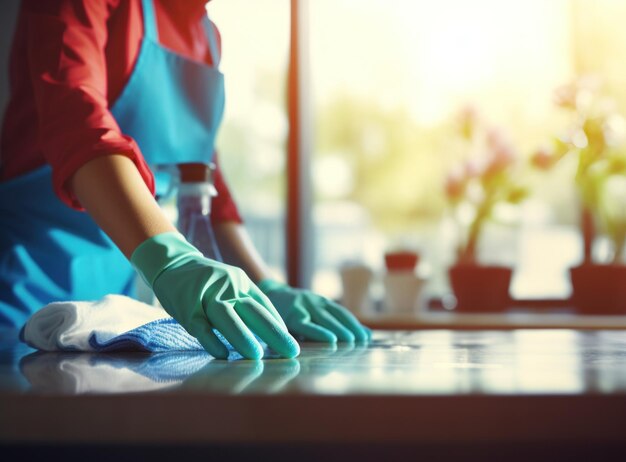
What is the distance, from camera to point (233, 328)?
0.64 meters

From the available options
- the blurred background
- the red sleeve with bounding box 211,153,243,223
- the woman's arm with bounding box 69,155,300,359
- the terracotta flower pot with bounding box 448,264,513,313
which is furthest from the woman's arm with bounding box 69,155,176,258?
the terracotta flower pot with bounding box 448,264,513,313

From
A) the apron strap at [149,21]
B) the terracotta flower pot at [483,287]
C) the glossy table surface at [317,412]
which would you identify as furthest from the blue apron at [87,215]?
the terracotta flower pot at [483,287]

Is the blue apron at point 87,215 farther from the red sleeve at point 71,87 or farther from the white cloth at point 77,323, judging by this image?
the white cloth at point 77,323

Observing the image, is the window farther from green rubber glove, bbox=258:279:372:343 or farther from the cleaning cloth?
the cleaning cloth

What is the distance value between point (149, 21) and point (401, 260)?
1.37 meters

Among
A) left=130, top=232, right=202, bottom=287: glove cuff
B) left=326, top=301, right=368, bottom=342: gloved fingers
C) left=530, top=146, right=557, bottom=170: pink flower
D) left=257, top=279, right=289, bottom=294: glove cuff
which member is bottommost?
left=326, top=301, right=368, bottom=342: gloved fingers

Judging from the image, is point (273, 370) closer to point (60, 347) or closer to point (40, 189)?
point (60, 347)

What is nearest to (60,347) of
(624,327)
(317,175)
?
(624,327)

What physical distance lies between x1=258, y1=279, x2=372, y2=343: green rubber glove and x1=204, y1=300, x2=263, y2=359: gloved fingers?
0.77 ft

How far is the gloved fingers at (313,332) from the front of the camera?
89cm

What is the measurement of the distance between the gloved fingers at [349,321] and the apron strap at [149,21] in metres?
0.56

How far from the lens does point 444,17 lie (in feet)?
9.73

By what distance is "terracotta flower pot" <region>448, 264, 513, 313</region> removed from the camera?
2268 millimetres

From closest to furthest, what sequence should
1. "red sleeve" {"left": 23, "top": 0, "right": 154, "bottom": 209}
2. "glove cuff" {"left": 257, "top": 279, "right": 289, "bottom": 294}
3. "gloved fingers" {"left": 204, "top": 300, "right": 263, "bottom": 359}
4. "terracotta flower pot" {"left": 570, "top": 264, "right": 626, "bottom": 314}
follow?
"gloved fingers" {"left": 204, "top": 300, "right": 263, "bottom": 359}, "red sleeve" {"left": 23, "top": 0, "right": 154, "bottom": 209}, "glove cuff" {"left": 257, "top": 279, "right": 289, "bottom": 294}, "terracotta flower pot" {"left": 570, "top": 264, "right": 626, "bottom": 314}
